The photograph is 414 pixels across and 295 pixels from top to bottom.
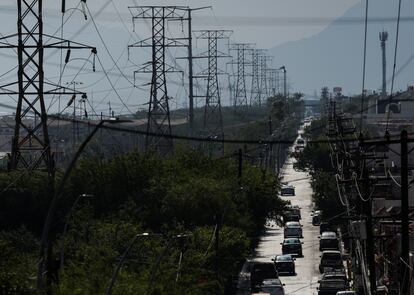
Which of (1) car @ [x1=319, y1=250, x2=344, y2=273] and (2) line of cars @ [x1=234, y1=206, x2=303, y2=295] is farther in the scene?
(1) car @ [x1=319, y1=250, x2=344, y2=273]

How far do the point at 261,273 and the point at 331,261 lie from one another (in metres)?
11.3

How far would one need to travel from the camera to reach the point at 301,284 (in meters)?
71.9

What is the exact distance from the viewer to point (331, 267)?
77.0m

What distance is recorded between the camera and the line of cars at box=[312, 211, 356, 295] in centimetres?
6500

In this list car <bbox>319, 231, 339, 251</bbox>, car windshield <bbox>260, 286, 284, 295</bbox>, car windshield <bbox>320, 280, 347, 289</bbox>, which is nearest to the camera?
car windshield <bbox>260, 286, 284, 295</bbox>

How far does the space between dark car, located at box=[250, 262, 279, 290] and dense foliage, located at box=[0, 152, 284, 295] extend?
1.61 metres

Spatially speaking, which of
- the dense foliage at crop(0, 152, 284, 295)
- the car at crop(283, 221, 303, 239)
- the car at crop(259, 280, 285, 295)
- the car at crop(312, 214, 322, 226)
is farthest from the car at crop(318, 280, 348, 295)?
the car at crop(312, 214, 322, 226)

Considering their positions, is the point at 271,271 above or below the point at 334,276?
above

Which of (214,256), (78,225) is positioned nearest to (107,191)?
(78,225)

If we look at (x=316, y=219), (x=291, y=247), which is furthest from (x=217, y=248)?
(x=316, y=219)

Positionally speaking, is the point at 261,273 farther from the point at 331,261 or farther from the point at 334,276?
the point at 331,261

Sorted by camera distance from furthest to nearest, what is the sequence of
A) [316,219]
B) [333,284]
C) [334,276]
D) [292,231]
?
[316,219] < [292,231] < [334,276] < [333,284]

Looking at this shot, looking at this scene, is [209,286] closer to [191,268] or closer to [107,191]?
[191,268]

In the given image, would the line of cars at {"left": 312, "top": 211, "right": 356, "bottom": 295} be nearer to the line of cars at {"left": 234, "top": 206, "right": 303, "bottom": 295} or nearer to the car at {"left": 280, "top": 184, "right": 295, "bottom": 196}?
the line of cars at {"left": 234, "top": 206, "right": 303, "bottom": 295}
